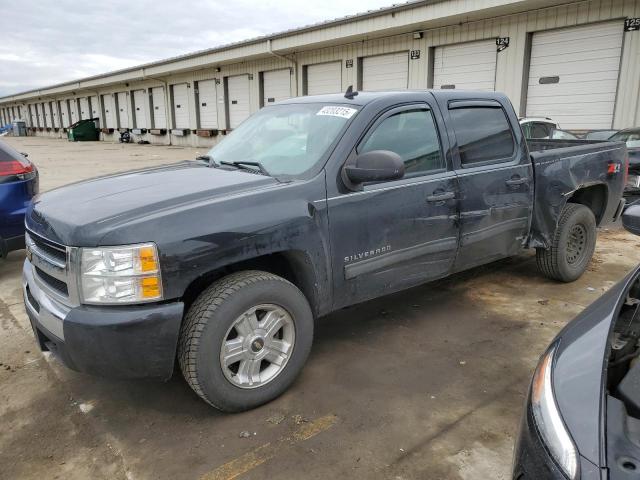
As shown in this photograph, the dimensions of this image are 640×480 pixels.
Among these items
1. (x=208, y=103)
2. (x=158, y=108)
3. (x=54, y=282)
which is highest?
(x=208, y=103)

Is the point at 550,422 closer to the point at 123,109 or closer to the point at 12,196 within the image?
the point at 12,196

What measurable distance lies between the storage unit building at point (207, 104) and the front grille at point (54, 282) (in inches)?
1002

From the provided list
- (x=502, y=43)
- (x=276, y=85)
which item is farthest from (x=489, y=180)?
(x=276, y=85)

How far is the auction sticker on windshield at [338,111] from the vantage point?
11.3 feet

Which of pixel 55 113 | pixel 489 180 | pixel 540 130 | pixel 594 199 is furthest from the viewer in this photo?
pixel 55 113

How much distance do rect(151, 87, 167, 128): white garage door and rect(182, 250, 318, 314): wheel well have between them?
1243 inches

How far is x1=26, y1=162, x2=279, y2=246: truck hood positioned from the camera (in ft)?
8.49

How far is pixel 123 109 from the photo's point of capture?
1492 inches

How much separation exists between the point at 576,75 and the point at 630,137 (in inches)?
173

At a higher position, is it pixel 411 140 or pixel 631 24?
pixel 631 24

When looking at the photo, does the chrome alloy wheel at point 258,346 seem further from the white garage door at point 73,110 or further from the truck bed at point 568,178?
the white garage door at point 73,110

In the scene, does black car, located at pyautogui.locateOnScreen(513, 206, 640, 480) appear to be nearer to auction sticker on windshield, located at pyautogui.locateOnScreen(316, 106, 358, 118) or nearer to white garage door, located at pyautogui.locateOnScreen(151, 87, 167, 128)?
auction sticker on windshield, located at pyautogui.locateOnScreen(316, 106, 358, 118)

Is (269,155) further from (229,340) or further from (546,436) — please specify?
(546,436)

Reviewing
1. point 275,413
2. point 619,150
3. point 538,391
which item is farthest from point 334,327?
point 619,150
